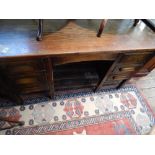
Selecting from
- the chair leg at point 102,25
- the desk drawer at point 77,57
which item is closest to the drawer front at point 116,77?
the desk drawer at point 77,57

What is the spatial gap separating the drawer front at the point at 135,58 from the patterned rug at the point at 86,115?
55 cm

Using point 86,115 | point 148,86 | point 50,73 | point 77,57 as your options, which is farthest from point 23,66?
point 148,86

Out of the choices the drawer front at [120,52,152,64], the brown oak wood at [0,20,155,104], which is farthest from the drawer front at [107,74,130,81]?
the drawer front at [120,52,152,64]

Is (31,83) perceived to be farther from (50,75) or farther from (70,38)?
(70,38)

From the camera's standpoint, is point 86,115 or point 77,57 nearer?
point 77,57

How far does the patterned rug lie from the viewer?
136cm

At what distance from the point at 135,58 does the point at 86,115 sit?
28.4 inches

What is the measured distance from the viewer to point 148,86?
1.80 metres

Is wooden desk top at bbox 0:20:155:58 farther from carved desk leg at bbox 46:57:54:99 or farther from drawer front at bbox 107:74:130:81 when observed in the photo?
drawer front at bbox 107:74:130:81

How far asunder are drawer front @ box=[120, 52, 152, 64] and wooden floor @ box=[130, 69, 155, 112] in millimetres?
589

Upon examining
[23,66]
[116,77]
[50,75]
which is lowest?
[116,77]
